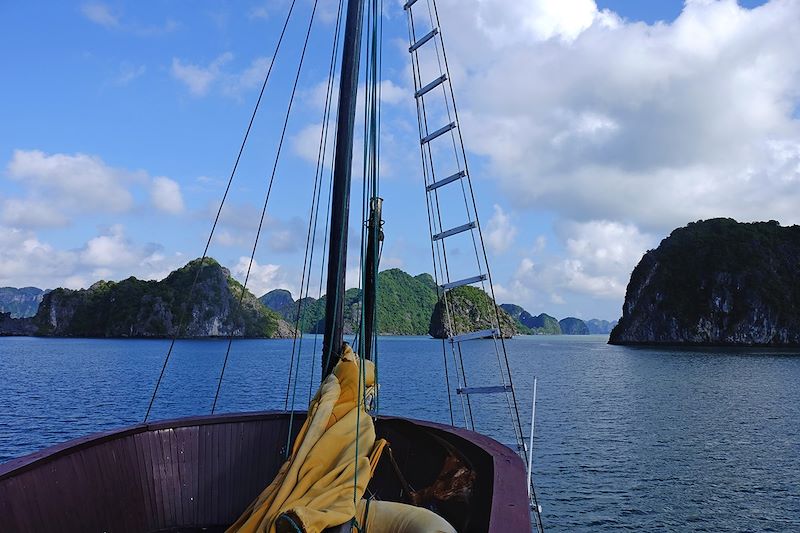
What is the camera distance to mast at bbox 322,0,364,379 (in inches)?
293

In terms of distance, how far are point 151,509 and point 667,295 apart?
186 m

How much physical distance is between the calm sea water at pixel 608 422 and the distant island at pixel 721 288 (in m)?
88.6

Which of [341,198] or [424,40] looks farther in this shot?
[424,40]

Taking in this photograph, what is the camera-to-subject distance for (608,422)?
37.2 meters

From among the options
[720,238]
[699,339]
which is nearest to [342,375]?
[699,339]

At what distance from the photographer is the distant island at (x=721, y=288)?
506 ft

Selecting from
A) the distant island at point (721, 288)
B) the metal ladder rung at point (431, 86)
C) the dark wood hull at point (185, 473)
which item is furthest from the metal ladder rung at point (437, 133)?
the distant island at point (721, 288)

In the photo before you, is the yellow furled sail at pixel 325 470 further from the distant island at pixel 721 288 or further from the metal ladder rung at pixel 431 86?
the distant island at pixel 721 288

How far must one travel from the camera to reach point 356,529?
18.0ft

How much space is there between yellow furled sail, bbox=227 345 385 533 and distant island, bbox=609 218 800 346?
580ft

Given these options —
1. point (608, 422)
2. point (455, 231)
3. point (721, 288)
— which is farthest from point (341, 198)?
point (721, 288)

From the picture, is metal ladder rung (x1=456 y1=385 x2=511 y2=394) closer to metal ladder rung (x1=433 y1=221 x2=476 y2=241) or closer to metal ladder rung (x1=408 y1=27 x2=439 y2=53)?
metal ladder rung (x1=433 y1=221 x2=476 y2=241)

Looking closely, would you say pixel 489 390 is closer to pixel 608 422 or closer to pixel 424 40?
pixel 424 40

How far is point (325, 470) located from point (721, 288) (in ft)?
598
